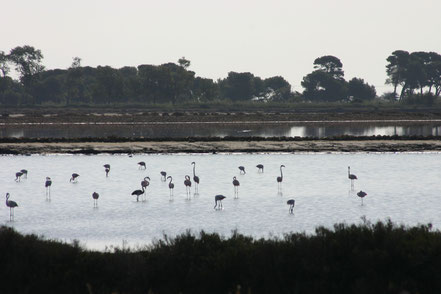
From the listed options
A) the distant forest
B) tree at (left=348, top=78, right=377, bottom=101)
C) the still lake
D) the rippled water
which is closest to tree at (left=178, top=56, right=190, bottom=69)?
the distant forest

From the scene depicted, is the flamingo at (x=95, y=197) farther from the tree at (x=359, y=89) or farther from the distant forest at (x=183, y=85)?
the tree at (x=359, y=89)

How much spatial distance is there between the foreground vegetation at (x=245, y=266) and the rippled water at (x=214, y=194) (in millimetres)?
4110

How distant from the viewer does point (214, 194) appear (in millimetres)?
29125

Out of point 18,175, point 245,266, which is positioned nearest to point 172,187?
point 18,175

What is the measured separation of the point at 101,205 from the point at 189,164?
15.6 m

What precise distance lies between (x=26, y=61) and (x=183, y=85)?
39049 millimetres

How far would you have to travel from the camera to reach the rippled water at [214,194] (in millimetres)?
21125

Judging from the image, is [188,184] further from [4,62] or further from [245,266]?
[4,62]

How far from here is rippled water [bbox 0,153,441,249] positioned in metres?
21.1

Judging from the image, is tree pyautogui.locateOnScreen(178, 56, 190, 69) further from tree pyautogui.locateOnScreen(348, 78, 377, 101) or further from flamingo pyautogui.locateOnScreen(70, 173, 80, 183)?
flamingo pyautogui.locateOnScreen(70, 173, 80, 183)

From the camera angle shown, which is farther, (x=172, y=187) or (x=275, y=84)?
(x=275, y=84)

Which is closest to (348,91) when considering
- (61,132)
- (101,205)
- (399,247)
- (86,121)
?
(86,121)

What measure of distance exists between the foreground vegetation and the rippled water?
411 centimetres

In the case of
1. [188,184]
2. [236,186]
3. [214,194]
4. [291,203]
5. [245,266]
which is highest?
[245,266]
